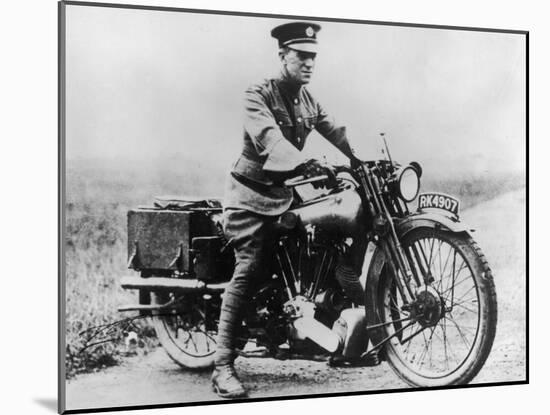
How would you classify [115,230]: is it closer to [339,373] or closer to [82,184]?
[82,184]

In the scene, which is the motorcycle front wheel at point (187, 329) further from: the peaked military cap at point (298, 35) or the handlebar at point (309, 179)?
the peaked military cap at point (298, 35)

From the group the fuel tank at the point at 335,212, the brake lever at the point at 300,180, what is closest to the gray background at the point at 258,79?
the brake lever at the point at 300,180

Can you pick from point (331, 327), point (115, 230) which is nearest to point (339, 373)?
point (331, 327)

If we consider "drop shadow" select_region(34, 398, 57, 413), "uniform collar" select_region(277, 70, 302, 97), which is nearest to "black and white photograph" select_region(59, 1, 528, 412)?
"uniform collar" select_region(277, 70, 302, 97)

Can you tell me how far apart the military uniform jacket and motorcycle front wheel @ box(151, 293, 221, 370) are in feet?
2.03

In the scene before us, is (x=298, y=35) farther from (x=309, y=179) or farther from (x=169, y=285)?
(x=169, y=285)

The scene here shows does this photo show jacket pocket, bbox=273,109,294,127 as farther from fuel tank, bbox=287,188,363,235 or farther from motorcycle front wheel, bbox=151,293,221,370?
motorcycle front wheel, bbox=151,293,221,370

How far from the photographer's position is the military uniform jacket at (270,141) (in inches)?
236

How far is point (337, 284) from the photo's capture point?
→ 620 cm

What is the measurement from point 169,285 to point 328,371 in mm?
1101

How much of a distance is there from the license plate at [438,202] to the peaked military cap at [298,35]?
44.6 inches

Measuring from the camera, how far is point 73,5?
5.70 meters

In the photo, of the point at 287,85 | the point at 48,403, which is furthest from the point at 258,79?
the point at 48,403

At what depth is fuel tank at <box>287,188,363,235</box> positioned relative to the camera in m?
6.12
